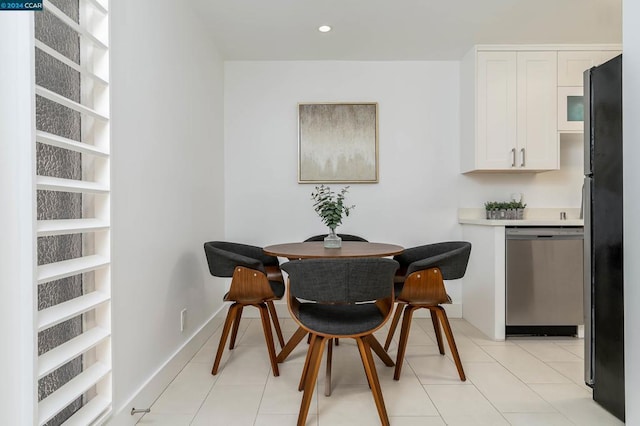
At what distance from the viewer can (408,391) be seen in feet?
7.51

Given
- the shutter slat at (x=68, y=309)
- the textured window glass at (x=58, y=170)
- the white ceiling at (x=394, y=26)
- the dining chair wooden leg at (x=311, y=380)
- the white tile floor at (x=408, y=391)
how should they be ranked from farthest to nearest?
the white ceiling at (x=394, y=26) < the white tile floor at (x=408, y=391) < the dining chair wooden leg at (x=311, y=380) < the textured window glass at (x=58, y=170) < the shutter slat at (x=68, y=309)

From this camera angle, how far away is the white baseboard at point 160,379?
1815 mm

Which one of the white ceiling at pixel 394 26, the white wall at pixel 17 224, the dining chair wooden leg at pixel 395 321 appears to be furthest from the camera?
the white ceiling at pixel 394 26

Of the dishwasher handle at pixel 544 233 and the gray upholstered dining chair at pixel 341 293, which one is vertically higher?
the dishwasher handle at pixel 544 233

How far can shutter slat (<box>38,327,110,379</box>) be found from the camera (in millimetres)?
1231

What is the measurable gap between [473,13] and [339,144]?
5.17 ft

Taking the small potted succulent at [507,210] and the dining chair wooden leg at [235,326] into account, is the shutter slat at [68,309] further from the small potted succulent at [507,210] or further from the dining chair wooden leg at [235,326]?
the small potted succulent at [507,210]

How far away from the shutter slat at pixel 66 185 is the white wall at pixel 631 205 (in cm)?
226

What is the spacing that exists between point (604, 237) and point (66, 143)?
245cm

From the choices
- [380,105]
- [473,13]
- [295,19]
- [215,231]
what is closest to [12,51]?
[295,19]

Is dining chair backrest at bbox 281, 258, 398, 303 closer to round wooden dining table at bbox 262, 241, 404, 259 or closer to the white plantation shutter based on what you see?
round wooden dining table at bbox 262, 241, 404, 259

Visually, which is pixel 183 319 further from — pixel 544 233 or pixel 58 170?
pixel 544 233

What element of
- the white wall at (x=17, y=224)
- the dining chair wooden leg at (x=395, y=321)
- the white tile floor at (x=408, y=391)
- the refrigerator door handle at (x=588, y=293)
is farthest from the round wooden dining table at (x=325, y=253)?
the white wall at (x=17, y=224)

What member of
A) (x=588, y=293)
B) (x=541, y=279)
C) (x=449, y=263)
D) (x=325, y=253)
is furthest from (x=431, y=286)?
(x=541, y=279)
